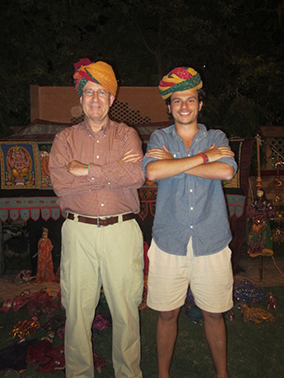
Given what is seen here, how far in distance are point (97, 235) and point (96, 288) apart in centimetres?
45

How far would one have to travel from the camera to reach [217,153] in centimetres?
267

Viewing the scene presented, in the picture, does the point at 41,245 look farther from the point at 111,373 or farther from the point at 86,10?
the point at 86,10

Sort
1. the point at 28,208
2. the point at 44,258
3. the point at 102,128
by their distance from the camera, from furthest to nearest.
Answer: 1. the point at 44,258
2. the point at 28,208
3. the point at 102,128

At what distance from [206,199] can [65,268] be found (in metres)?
1.27

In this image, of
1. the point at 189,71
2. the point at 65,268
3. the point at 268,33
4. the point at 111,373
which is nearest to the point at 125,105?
the point at 189,71

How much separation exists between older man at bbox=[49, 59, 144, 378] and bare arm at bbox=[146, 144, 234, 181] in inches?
9.4

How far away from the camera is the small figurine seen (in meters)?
5.64

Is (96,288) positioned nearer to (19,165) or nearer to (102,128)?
(102,128)

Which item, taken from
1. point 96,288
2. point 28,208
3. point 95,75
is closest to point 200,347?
point 96,288

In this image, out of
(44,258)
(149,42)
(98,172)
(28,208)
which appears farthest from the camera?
(149,42)

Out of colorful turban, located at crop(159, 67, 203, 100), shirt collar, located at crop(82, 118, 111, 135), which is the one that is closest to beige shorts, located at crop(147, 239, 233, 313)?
shirt collar, located at crop(82, 118, 111, 135)

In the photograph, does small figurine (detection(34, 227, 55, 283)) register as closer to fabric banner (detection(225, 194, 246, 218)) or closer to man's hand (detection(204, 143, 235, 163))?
fabric banner (detection(225, 194, 246, 218))

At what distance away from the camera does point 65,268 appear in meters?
2.82

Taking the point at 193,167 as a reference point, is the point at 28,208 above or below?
below
